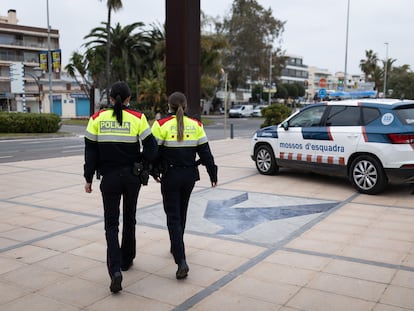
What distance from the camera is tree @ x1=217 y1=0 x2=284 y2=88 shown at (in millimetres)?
60719

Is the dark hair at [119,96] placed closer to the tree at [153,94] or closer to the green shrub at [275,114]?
the green shrub at [275,114]

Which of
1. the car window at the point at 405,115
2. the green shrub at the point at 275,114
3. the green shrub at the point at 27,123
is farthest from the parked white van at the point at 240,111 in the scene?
the car window at the point at 405,115

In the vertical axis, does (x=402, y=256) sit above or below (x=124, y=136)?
below

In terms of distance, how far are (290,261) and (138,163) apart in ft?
6.54

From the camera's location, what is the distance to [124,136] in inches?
164

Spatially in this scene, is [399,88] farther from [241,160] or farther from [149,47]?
[241,160]

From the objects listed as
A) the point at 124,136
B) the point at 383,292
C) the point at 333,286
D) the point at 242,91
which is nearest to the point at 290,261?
the point at 333,286

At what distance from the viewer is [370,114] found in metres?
8.62

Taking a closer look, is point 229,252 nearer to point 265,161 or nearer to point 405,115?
point 405,115

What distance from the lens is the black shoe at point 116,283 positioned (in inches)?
162

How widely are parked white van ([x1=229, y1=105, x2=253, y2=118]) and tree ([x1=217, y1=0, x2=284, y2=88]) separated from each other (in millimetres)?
7801

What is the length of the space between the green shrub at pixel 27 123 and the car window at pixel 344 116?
72.7ft

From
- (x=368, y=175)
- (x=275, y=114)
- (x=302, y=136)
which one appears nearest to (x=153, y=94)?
(x=275, y=114)

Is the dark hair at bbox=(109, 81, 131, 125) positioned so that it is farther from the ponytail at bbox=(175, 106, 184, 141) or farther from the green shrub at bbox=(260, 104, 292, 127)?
the green shrub at bbox=(260, 104, 292, 127)
